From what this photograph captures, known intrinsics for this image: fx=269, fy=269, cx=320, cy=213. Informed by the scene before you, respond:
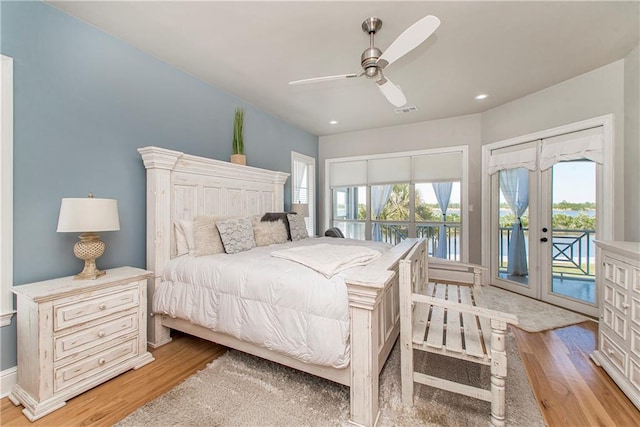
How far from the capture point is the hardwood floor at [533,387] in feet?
5.13

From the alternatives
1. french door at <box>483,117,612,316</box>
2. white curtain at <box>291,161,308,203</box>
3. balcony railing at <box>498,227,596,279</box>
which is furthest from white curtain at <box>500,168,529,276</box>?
white curtain at <box>291,161,308,203</box>

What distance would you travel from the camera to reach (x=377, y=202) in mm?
5234

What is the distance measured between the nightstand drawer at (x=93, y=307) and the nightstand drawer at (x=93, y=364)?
0.26 metres

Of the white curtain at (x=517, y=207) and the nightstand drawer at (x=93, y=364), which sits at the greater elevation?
the white curtain at (x=517, y=207)

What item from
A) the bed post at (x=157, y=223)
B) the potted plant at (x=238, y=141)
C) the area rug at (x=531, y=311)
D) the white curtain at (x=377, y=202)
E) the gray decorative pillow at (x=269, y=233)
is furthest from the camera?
the white curtain at (x=377, y=202)

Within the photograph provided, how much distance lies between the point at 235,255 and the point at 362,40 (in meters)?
2.18

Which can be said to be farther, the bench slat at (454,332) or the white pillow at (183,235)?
the white pillow at (183,235)

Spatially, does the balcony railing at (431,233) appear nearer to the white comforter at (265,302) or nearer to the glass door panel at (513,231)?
the glass door panel at (513,231)

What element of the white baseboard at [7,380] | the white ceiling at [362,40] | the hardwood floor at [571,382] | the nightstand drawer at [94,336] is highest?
the white ceiling at [362,40]

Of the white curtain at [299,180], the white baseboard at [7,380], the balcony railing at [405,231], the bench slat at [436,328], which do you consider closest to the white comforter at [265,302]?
the bench slat at [436,328]

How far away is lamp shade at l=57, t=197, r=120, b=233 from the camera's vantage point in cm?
174

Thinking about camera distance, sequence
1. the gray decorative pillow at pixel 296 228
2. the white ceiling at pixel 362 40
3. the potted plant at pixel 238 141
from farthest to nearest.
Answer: the gray decorative pillow at pixel 296 228 → the potted plant at pixel 238 141 → the white ceiling at pixel 362 40

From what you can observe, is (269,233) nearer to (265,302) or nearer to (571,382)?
(265,302)

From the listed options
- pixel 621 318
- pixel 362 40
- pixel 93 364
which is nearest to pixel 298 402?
pixel 93 364
